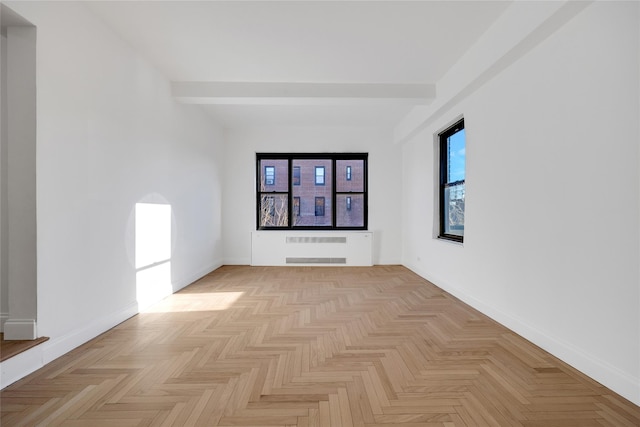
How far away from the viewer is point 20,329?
209 centimetres

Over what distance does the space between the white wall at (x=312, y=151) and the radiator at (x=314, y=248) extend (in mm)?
322

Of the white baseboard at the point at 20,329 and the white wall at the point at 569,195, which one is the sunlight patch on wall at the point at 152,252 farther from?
the white wall at the point at 569,195

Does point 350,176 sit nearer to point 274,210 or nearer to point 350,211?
point 350,211

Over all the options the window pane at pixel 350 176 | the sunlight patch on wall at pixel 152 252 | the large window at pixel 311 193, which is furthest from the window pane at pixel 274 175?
the sunlight patch on wall at pixel 152 252

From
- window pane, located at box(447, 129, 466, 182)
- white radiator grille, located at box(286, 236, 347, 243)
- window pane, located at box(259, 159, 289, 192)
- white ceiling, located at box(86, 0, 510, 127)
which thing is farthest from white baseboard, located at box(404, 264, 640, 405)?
window pane, located at box(259, 159, 289, 192)

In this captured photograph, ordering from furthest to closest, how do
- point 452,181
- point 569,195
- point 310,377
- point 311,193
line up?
point 311,193 → point 452,181 → point 569,195 → point 310,377

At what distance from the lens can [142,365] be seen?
2.16 m

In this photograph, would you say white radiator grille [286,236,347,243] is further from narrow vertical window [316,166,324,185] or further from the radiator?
narrow vertical window [316,166,324,185]

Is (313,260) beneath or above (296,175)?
beneath

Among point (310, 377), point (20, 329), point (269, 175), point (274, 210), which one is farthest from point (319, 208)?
point (20, 329)

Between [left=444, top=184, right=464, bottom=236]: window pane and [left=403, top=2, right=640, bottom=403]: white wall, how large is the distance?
0.67 m

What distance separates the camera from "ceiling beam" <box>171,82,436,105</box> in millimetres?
4059

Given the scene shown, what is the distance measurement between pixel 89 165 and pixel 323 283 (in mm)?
3281

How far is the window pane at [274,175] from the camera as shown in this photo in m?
6.38
